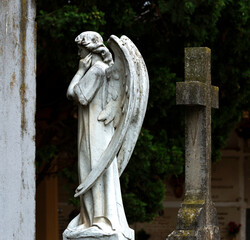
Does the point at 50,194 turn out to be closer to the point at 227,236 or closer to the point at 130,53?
the point at 227,236

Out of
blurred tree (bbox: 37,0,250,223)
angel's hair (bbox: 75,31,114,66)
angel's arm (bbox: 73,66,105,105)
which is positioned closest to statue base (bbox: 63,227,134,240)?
angel's arm (bbox: 73,66,105,105)

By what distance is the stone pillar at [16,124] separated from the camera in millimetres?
3867

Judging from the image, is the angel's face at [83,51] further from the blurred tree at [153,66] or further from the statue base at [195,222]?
the blurred tree at [153,66]

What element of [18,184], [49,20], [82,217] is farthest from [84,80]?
[49,20]

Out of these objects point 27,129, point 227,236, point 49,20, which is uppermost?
point 49,20

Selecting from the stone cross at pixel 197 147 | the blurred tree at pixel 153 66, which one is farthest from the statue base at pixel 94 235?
the blurred tree at pixel 153 66

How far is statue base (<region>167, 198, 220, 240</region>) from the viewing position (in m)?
8.92

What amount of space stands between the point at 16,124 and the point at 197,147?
554 cm

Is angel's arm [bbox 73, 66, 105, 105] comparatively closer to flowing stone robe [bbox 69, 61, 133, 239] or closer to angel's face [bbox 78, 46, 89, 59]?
flowing stone robe [bbox 69, 61, 133, 239]

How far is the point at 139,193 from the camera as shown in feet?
46.1

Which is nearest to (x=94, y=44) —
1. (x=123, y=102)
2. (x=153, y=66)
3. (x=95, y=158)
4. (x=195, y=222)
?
(x=123, y=102)

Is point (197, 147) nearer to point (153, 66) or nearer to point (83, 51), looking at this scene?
point (83, 51)

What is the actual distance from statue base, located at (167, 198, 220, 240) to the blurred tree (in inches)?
159

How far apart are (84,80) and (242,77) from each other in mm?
7690
